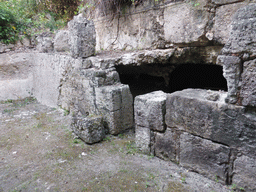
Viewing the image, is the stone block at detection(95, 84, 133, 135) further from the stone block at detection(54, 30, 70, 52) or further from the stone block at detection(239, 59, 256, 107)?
the stone block at detection(54, 30, 70, 52)

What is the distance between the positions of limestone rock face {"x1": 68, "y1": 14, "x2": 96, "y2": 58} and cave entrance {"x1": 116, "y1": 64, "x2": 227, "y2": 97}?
1365 millimetres

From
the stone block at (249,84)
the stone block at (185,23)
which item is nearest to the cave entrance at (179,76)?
the stone block at (185,23)

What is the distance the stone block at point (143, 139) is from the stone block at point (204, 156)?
0.53 m

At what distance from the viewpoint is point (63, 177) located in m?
2.54

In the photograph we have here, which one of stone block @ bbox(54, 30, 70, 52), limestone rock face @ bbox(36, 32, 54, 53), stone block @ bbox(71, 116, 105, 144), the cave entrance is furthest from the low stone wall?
limestone rock face @ bbox(36, 32, 54, 53)

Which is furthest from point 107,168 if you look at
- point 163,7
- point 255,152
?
point 163,7

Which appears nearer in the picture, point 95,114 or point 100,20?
point 95,114

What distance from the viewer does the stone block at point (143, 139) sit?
9.37ft

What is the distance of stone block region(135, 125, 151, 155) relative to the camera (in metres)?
2.86

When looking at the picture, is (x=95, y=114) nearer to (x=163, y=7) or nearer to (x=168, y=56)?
(x=168, y=56)

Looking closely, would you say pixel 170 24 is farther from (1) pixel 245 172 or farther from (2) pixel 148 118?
(1) pixel 245 172

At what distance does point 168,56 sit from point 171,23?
1.99ft

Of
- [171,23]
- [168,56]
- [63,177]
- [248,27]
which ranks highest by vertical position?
[171,23]

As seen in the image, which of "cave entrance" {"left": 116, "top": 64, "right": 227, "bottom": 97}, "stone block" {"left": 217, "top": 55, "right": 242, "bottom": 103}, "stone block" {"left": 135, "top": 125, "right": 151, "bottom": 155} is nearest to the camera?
"stone block" {"left": 217, "top": 55, "right": 242, "bottom": 103}
